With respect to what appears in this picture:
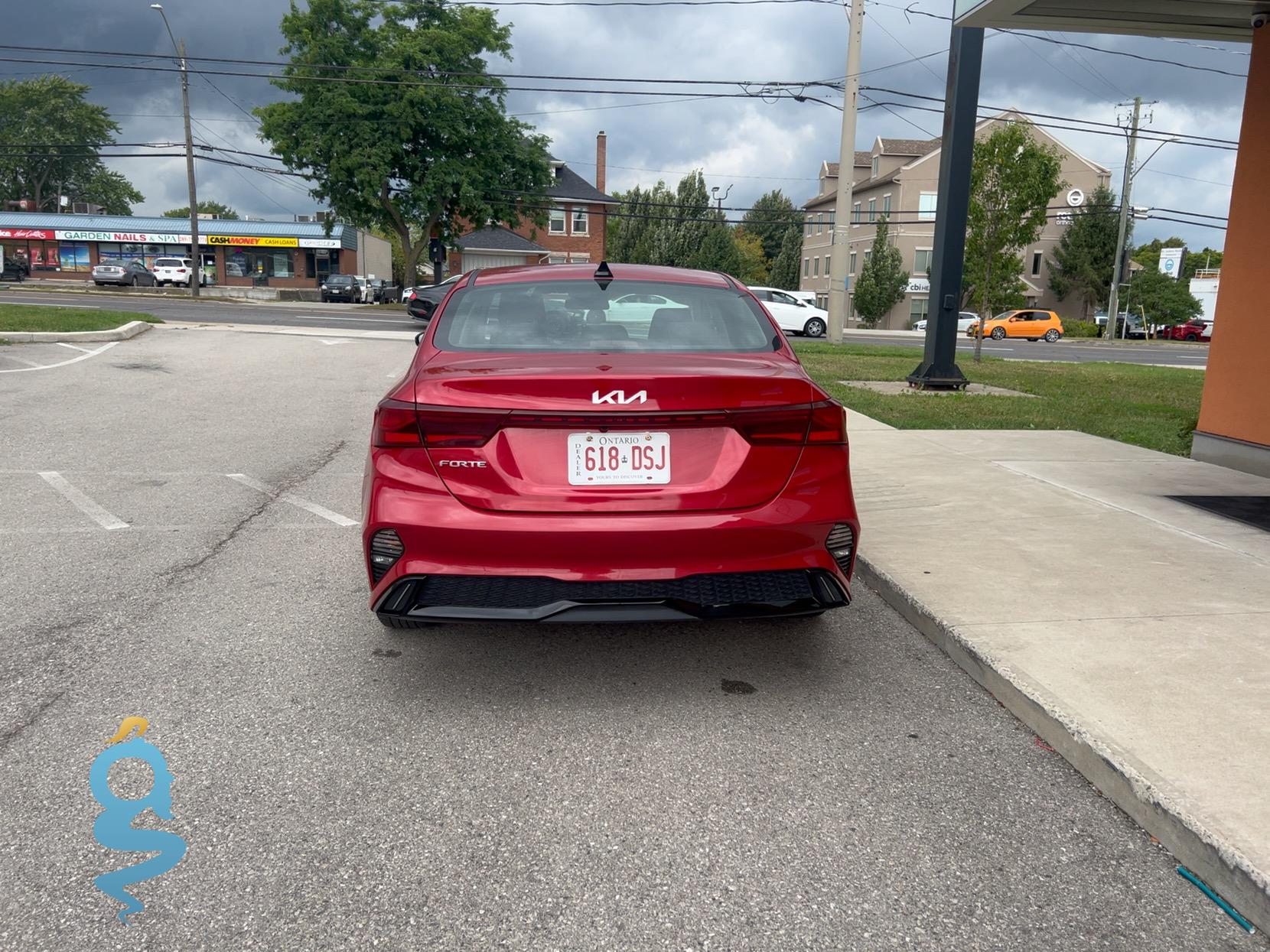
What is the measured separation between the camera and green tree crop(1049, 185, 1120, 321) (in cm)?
5534

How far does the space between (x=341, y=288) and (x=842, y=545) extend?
46849mm

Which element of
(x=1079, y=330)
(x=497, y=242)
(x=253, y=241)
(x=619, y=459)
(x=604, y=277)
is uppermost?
(x=497, y=242)

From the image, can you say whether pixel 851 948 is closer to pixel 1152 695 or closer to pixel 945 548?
pixel 1152 695

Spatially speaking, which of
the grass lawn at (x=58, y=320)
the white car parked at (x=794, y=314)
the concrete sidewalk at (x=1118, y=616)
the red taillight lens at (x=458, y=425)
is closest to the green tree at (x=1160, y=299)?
the white car parked at (x=794, y=314)

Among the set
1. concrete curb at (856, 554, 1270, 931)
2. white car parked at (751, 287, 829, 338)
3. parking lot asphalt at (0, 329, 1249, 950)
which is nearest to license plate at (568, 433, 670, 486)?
parking lot asphalt at (0, 329, 1249, 950)

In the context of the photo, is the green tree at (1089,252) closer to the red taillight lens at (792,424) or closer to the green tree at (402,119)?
the green tree at (402,119)

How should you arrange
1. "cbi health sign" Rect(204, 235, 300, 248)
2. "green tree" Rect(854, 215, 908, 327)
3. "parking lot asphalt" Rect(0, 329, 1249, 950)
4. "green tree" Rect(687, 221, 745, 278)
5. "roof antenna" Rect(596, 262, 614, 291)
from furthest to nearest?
"cbi health sign" Rect(204, 235, 300, 248) → "green tree" Rect(687, 221, 745, 278) → "green tree" Rect(854, 215, 908, 327) → "roof antenna" Rect(596, 262, 614, 291) → "parking lot asphalt" Rect(0, 329, 1249, 950)

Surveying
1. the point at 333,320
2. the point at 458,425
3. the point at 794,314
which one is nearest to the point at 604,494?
the point at 458,425

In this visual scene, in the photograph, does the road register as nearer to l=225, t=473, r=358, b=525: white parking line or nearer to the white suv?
the white suv

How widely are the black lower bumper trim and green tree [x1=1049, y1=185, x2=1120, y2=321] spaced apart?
59.2 metres

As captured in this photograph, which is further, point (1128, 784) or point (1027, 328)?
point (1027, 328)

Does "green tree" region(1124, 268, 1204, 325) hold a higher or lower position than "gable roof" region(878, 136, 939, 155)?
lower

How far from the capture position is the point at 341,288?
154 feet

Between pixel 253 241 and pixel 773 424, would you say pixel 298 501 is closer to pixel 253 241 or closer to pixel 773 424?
pixel 773 424
